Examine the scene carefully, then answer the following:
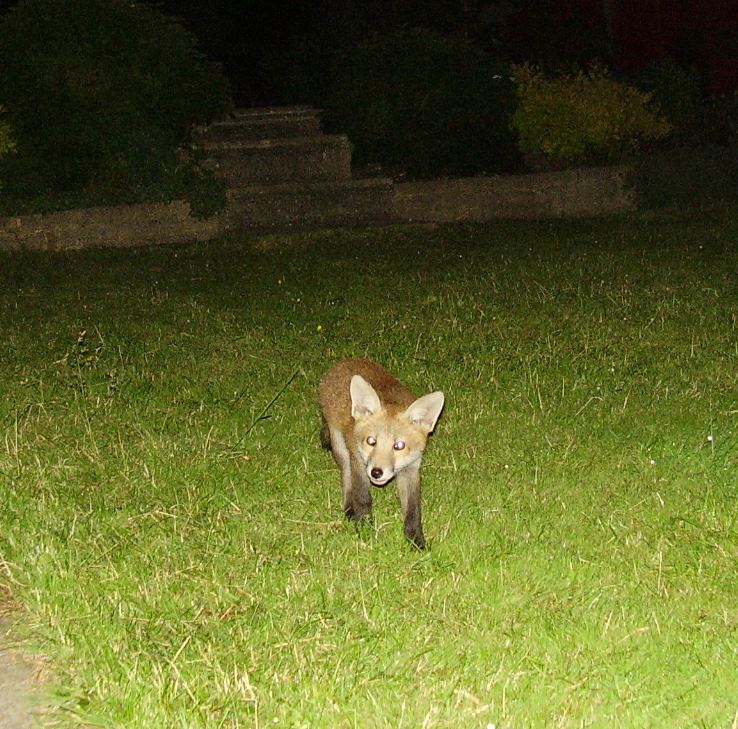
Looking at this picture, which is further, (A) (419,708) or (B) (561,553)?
(B) (561,553)

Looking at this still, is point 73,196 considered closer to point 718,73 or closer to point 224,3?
point 224,3

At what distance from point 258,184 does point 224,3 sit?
7466mm

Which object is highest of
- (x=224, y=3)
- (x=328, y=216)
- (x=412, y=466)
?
(x=224, y=3)

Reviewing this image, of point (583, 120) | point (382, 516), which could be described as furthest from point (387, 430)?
point (583, 120)

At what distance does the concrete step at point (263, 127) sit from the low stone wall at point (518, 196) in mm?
2520

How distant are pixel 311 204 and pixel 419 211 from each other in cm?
156

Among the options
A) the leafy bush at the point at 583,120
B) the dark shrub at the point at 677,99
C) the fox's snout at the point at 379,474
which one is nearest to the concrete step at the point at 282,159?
the leafy bush at the point at 583,120

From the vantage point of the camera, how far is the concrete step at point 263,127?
54.2 feet

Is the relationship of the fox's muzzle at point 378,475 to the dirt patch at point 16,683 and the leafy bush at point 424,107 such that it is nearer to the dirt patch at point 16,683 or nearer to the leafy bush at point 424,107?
the dirt patch at point 16,683

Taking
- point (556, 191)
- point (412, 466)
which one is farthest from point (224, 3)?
point (412, 466)

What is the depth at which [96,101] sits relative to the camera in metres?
14.7

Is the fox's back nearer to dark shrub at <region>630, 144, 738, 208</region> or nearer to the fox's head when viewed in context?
the fox's head

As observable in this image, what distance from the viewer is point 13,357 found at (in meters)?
7.97

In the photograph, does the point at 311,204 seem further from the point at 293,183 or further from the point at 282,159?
the point at 282,159
